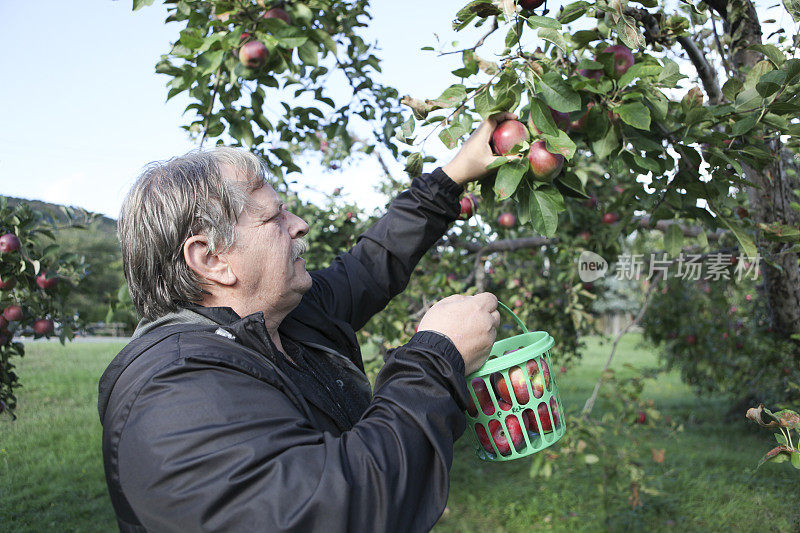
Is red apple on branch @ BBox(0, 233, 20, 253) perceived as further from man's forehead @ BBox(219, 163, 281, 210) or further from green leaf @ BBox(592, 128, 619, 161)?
green leaf @ BBox(592, 128, 619, 161)

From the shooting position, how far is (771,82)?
49.9 inches

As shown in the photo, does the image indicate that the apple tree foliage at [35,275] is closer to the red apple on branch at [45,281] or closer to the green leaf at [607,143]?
the red apple on branch at [45,281]

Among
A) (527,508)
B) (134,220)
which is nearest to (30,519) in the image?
(527,508)

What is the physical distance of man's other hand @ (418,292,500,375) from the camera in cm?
93

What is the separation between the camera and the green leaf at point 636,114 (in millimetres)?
1183

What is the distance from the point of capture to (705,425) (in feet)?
20.2

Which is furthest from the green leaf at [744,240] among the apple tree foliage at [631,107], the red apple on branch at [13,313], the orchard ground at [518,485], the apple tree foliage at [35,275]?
the red apple on branch at [13,313]

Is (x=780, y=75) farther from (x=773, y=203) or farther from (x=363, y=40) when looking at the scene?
(x=363, y=40)

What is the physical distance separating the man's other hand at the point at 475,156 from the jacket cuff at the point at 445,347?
538mm

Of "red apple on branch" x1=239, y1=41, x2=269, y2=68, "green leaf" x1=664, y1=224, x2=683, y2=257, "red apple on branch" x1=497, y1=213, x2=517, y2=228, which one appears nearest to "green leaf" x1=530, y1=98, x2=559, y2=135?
"green leaf" x1=664, y1=224, x2=683, y2=257

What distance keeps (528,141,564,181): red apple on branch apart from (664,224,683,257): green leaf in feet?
2.57

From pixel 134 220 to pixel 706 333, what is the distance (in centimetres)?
582

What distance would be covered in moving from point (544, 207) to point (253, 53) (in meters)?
1.09

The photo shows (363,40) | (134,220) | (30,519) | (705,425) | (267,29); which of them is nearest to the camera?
(134,220)
